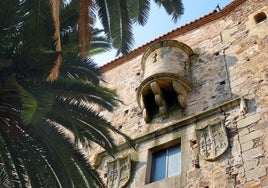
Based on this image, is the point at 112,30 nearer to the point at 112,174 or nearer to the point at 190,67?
the point at 112,174

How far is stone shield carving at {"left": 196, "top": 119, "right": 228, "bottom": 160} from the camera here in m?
8.84

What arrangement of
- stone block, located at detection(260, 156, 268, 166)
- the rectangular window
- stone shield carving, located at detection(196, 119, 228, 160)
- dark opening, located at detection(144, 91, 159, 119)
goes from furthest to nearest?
dark opening, located at detection(144, 91, 159, 119) → the rectangular window → stone shield carving, located at detection(196, 119, 228, 160) → stone block, located at detection(260, 156, 268, 166)

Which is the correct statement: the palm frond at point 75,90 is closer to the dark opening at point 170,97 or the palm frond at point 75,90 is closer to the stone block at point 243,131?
the stone block at point 243,131

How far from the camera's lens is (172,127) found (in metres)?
10.2

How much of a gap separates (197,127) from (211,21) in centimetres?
451

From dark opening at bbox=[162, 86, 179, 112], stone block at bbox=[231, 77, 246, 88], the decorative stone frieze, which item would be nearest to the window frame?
the decorative stone frieze

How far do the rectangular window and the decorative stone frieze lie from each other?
3.76ft

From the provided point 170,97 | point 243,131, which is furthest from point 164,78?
point 243,131

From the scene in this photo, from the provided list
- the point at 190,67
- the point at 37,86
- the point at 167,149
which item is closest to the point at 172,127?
the point at 167,149

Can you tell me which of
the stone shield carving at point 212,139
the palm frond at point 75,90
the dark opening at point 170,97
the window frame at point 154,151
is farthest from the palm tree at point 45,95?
the dark opening at point 170,97

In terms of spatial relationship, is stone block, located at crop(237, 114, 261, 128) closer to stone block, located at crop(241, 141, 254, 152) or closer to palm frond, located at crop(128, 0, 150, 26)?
stone block, located at crop(241, 141, 254, 152)

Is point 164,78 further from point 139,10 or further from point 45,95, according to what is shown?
point 45,95

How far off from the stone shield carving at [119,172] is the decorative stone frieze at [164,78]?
1448mm

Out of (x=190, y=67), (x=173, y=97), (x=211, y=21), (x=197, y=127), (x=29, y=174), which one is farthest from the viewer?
(x=211, y=21)
